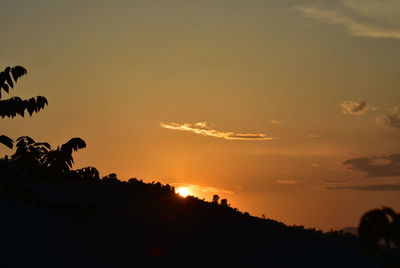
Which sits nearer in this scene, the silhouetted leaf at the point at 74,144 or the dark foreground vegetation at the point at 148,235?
the silhouetted leaf at the point at 74,144

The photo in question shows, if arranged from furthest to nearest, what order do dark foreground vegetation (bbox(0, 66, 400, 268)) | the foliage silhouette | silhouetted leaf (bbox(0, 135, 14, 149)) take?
dark foreground vegetation (bbox(0, 66, 400, 268)), silhouetted leaf (bbox(0, 135, 14, 149)), the foliage silhouette

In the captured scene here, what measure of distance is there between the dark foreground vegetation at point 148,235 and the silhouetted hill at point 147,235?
4cm

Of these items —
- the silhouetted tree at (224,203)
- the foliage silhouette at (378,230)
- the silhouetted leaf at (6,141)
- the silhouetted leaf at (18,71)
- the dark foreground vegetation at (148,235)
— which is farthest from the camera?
the silhouetted tree at (224,203)

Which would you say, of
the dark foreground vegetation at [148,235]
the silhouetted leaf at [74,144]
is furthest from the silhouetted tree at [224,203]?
the silhouetted leaf at [74,144]

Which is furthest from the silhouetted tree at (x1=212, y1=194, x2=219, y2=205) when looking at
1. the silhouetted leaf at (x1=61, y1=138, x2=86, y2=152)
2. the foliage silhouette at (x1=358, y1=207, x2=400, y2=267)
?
the foliage silhouette at (x1=358, y1=207, x2=400, y2=267)

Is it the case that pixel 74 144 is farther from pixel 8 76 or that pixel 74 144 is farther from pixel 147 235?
pixel 147 235

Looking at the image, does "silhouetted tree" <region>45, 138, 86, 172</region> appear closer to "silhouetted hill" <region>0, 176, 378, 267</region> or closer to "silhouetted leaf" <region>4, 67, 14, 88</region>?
"silhouetted leaf" <region>4, 67, 14, 88</region>

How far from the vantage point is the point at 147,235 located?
22750 mm

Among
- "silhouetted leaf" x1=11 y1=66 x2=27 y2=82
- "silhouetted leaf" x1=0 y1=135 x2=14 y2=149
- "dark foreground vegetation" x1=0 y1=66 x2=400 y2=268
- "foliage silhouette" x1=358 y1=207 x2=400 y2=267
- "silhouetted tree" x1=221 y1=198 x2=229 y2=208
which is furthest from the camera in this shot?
"silhouetted tree" x1=221 y1=198 x2=229 y2=208

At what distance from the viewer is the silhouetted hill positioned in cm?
2044

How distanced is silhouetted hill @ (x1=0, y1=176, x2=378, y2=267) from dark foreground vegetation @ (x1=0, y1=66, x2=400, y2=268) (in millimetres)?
39

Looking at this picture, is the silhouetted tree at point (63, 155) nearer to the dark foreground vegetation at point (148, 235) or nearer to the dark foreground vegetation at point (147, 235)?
the dark foreground vegetation at point (148, 235)

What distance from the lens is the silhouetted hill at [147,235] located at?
20.4 metres

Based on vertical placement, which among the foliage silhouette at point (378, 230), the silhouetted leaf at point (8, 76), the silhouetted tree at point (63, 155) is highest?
the silhouetted leaf at point (8, 76)
